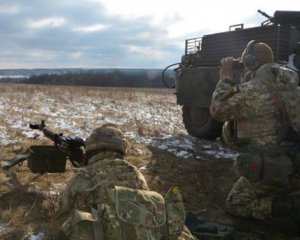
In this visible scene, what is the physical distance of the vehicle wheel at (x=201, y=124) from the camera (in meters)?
9.36

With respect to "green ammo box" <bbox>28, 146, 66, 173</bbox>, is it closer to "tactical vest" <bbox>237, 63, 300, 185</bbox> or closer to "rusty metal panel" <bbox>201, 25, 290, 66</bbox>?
"tactical vest" <bbox>237, 63, 300, 185</bbox>

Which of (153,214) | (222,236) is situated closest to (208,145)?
(222,236)

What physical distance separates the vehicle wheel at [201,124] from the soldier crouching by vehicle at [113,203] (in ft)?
20.3

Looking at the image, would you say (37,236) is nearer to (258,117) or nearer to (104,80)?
(258,117)

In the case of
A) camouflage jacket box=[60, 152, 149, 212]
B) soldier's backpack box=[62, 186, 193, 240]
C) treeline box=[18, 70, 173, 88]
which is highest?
camouflage jacket box=[60, 152, 149, 212]

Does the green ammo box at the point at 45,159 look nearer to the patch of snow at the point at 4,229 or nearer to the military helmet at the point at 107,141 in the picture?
the patch of snow at the point at 4,229

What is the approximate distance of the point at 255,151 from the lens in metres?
4.58

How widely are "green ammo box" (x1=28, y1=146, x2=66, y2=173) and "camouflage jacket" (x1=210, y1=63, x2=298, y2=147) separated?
179 centimetres

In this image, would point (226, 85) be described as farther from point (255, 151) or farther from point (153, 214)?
point (153, 214)

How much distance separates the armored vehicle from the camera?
7965 mm

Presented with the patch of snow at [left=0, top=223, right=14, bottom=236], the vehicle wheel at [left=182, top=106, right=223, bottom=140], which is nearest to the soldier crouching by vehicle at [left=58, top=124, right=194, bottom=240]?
the patch of snow at [left=0, top=223, right=14, bottom=236]

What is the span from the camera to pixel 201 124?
32.0ft

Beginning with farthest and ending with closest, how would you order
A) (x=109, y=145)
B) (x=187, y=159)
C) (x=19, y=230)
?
1. (x=187, y=159)
2. (x=19, y=230)
3. (x=109, y=145)

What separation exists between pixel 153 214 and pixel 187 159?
4586mm
